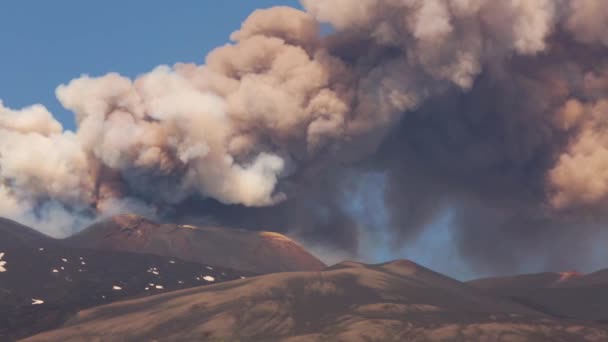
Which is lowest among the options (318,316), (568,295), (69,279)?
(318,316)

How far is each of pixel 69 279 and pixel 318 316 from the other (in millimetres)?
62538

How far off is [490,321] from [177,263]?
90.7 meters

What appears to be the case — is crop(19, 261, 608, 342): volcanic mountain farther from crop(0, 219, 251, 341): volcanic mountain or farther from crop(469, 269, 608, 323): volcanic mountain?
crop(469, 269, 608, 323): volcanic mountain

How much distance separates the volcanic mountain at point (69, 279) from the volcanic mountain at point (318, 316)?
7.06 meters

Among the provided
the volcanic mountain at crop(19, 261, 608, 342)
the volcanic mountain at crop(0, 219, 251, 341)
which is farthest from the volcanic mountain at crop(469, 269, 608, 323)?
the volcanic mountain at crop(0, 219, 251, 341)

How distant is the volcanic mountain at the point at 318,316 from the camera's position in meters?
113

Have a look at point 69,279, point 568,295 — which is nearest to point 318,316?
point 69,279

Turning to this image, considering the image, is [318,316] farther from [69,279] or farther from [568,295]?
[568,295]

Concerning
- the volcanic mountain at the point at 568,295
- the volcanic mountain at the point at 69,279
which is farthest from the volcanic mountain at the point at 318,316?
the volcanic mountain at the point at 568,295

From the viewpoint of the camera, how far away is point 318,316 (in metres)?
126

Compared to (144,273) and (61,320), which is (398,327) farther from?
(144,273)

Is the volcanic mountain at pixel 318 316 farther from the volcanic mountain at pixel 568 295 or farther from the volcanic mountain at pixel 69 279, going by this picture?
the volcanic mountain at pixel 568 295

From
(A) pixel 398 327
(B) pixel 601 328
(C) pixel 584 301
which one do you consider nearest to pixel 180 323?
(A) pixel 398 327

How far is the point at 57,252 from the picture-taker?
18825 centimetres
